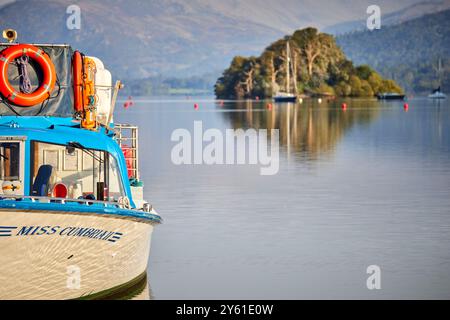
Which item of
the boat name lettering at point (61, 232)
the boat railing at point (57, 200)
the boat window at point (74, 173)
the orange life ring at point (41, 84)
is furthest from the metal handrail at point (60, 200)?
the orange life ring at point (41, 84)

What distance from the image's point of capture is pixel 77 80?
76.4ft

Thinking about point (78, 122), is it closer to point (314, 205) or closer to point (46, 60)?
point (46, 60)

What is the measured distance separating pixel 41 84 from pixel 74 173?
2.10 metres

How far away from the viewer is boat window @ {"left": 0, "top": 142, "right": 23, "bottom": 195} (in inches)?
837

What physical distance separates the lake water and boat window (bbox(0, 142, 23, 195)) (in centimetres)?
365

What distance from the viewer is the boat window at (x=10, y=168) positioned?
21.3m

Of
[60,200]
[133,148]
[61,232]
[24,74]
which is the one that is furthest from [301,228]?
[60,200]

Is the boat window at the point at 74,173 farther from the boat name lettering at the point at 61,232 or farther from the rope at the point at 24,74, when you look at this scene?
the boat name lettering at the point at 61,232

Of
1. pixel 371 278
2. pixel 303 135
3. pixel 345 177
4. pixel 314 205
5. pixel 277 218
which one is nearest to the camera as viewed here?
pixel 371 278

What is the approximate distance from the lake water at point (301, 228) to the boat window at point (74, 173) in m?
2.33

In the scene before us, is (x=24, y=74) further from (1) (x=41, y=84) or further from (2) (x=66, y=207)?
(2) (x=66, y=207)

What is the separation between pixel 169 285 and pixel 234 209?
1096cm

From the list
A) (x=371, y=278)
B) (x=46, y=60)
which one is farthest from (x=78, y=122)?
(x=371, y=278)
